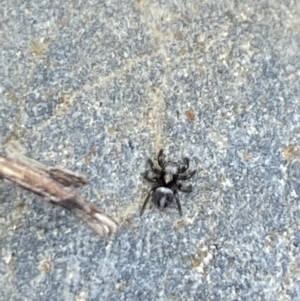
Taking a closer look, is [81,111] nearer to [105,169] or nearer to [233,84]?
[105,169]

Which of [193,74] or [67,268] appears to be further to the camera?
[193,74]

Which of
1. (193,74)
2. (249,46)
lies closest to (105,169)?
(193,74)

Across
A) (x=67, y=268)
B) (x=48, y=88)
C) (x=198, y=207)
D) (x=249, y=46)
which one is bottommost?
(x=67, y=268)

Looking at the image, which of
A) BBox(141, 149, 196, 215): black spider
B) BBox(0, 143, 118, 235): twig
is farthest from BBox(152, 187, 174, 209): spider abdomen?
BBox(0, 143, 118, 235): twig

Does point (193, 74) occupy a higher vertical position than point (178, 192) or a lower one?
higher

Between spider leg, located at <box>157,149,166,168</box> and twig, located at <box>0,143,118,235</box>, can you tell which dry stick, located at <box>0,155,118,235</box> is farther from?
spider leg, located at <box>157,149,166,168</box>
